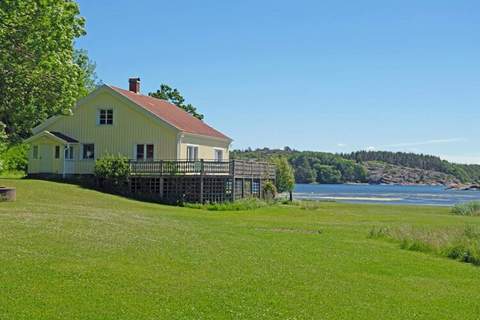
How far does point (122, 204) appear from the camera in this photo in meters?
32.1

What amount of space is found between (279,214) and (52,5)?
17407mm

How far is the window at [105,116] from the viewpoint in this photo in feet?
141

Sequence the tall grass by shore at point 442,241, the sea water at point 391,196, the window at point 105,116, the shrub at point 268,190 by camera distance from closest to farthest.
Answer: the tall grass by shore at point 442,241
the window at point 105,116
the shrub at point 268,190
the sea water at point 391,196

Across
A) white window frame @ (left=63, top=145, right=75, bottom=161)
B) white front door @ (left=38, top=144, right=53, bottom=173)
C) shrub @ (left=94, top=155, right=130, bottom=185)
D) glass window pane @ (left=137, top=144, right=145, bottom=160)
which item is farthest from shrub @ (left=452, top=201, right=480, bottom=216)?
white front door @ (left=38, top=144, right=53, bottom=173)

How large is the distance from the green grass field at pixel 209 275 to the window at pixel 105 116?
22.5 m

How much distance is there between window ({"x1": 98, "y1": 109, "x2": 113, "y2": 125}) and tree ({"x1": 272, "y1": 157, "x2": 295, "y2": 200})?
62.0 feet

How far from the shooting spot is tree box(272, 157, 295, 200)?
5747 centimetres

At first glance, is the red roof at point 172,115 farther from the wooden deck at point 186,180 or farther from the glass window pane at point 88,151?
the glass window pane at point 88,151

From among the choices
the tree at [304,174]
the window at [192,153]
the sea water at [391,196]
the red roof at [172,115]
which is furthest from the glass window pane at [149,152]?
the tree at [304,174]

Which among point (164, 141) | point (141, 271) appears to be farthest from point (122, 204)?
point (141, 271)

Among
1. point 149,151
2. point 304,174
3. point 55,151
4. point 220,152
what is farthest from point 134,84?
point 304,174

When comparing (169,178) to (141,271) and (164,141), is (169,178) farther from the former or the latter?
(141,271)

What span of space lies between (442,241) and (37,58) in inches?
598

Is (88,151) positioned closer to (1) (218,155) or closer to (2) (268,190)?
(1) (218,155)
